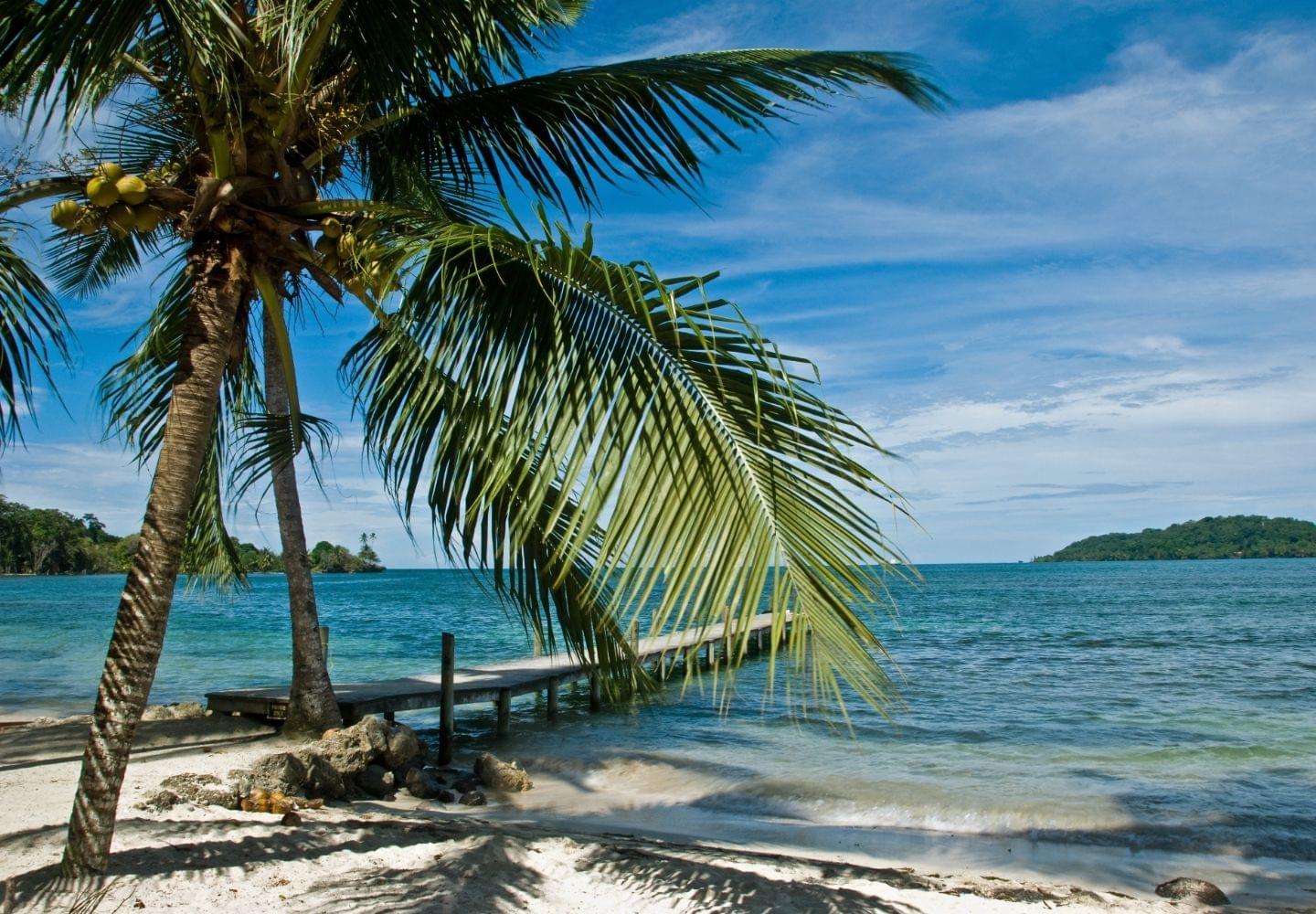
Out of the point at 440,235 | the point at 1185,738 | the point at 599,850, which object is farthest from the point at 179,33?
the point at 1185,738

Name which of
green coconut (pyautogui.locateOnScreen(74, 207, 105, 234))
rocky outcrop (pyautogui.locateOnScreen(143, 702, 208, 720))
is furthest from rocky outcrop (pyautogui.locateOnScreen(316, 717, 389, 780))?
green coconut (pyautogui.locateOnScreen(74, 207, 105, 234))

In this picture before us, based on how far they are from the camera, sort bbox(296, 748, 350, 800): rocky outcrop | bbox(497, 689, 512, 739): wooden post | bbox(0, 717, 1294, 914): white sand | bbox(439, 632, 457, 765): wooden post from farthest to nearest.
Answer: bbox(497, 689, 512, 739): wooden post
bbox(439, 632, 457, 765): wooden post
bbox(296, 748, 350, 800): rocky outcrop
bbox(0, 717, 1294, 914): white sand

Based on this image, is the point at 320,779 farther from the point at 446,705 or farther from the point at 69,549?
the point at 69,549

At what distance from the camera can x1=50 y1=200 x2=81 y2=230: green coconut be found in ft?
13.7

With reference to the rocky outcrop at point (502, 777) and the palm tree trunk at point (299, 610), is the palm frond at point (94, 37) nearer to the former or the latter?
the palm tree trunk at point (299, 610)

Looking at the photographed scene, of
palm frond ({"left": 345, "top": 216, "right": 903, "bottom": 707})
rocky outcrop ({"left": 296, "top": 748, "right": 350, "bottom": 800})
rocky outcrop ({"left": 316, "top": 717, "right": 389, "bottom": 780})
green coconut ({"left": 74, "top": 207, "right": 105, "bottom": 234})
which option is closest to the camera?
palm frond ({"left": 345, "top": 216, "right": 903, "bottom": 707})

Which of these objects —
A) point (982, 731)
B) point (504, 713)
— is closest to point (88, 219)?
point (504, 713)

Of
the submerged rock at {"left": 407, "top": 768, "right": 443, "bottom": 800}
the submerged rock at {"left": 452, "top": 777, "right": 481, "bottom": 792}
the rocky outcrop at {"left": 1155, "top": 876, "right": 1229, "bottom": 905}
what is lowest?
the rocky outcrop at {"left": 1155, "top": 876, "right": 1229, "bottom": 905}

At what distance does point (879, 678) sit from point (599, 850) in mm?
5459

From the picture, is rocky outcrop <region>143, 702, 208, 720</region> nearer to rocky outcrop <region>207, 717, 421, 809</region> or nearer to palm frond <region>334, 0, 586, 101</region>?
rocky outcrop <region>207, 717, 421, 809</region>

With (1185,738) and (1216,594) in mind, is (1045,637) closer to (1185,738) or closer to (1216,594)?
(1185,738)

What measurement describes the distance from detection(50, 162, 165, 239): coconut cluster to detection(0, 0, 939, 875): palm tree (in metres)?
0.01

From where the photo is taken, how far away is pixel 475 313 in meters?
3.66

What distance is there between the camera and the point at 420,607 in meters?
Answer: 61.9
